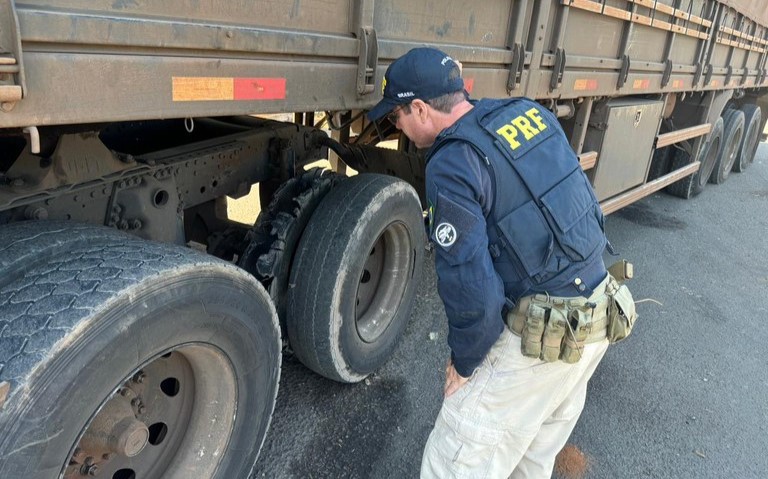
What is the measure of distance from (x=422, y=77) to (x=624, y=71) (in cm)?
325

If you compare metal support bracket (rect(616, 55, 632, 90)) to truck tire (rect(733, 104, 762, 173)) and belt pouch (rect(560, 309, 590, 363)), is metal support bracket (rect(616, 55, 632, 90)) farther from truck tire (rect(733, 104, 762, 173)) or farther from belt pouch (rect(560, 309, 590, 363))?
truck tire (rect(733, 104, 762, 173))

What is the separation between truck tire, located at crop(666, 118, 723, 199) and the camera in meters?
7.25

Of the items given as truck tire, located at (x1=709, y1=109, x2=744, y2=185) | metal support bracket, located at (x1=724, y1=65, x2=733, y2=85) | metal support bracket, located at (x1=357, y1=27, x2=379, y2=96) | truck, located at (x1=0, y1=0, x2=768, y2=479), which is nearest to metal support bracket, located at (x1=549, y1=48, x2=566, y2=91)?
truck, located at (x1=0, y1=0, x2=768, y2=479)

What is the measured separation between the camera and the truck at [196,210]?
4.36 feet

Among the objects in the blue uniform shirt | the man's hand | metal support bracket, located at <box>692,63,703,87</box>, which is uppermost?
metal support bracket, located at <box>692,63,703,87</box>

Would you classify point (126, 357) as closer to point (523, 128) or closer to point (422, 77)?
point (422, 77)

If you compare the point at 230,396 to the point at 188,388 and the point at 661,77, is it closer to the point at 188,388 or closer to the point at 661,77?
the point at 188,388

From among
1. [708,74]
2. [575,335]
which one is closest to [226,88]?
[575,335]

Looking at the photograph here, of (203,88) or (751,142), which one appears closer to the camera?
(203,88)

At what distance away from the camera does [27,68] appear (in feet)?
4.06

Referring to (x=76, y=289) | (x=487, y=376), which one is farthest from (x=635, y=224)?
(x=76, y=289)

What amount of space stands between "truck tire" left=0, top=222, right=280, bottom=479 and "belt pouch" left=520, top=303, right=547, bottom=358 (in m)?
0.83

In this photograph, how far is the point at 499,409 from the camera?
197cm

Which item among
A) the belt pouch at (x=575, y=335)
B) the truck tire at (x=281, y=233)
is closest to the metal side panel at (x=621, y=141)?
the truck tire at (x=281, y=233)
